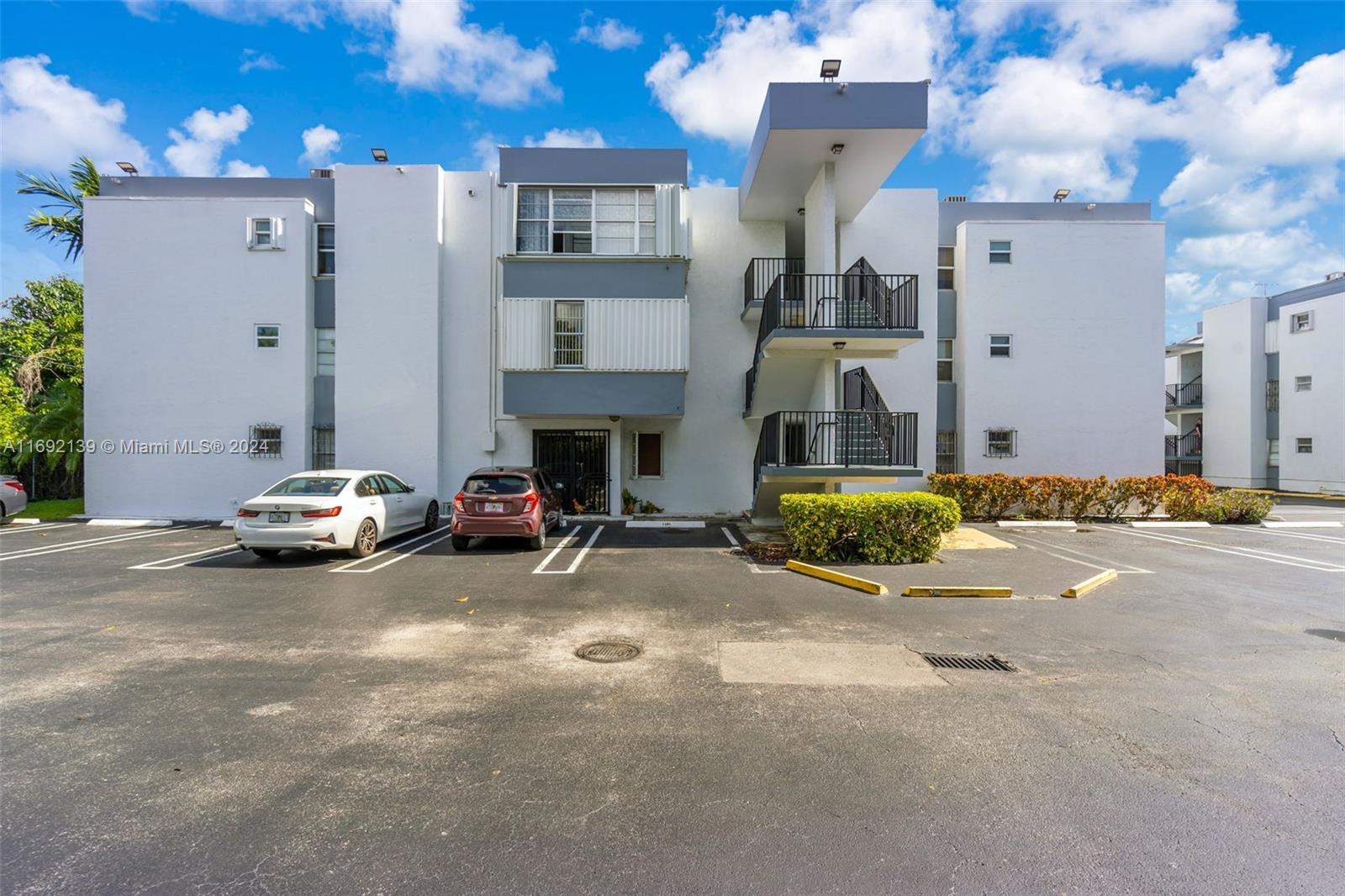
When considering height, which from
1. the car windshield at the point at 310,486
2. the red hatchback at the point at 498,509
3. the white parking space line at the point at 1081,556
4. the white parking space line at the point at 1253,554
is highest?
the car windshield at the point at 310,486

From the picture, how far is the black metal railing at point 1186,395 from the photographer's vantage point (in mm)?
30031

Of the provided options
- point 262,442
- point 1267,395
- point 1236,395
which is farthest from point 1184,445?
point 262,442

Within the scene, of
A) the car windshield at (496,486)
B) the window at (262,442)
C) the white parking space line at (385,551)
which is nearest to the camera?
the white parking space line at (385,551)

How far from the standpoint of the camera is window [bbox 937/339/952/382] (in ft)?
59.2

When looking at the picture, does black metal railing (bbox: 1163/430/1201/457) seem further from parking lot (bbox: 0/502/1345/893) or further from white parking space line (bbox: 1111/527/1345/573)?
parking lot (bbox: 0/502/1345/893)

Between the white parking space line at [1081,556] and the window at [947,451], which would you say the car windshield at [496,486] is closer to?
the white parking space line at [1081,556]

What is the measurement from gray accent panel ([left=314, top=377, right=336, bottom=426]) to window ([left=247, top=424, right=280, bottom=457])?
986mm

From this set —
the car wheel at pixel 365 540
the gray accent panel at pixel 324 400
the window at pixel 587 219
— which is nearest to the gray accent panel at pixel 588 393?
the window at pixel 587 219

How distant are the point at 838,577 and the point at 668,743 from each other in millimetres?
5537

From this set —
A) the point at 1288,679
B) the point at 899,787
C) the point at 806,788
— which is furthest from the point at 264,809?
the point at 1288,679

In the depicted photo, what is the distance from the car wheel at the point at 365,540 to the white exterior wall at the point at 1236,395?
3393 centimetres

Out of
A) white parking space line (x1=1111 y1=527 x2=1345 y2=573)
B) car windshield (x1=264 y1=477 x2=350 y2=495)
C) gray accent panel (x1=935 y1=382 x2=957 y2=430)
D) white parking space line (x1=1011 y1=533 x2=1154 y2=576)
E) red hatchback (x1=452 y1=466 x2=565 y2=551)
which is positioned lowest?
white parking space line (x1=1111 y1=527 x2=1345 y2=573)

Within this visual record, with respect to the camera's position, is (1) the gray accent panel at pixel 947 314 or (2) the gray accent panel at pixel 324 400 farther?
(1) the gray accent panel at pixel 947 314

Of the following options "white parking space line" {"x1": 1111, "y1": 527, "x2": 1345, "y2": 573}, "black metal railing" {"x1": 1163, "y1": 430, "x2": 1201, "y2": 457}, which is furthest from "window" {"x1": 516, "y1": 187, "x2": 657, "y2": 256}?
"black metal railing" {"x1": 1163, "y1": 430, "x2": 1201, "y2": 457}
